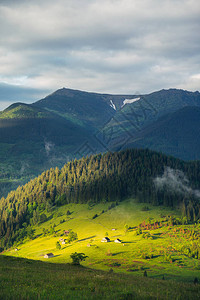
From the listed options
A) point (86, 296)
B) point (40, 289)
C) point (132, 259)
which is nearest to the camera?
point (86, 296)

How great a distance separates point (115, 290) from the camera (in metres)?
31.7

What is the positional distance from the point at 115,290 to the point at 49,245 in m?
162

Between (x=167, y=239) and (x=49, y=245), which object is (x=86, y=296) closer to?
(x=167, y=239)

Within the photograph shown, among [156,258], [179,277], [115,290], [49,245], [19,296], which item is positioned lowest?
[49,245]

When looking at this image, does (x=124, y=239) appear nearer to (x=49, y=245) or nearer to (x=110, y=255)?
(x=110, y=255)

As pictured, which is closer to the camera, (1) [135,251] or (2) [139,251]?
(2) [139,251]

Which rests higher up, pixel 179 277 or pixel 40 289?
pixel 40 289

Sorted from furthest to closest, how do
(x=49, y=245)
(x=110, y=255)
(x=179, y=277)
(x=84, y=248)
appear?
(x=49, y=245) < (x=84, y=248) < (x=110, y=255) < (x=179, y=277)

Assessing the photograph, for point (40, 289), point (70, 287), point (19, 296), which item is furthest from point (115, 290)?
point (19, 296)

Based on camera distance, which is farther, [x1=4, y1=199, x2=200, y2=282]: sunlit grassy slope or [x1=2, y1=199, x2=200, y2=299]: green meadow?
[x1=4, y1=199, x2=200, y2=282]: sunlit grassy slope

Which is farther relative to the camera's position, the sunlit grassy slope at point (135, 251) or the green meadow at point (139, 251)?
the sunlit grassy slope at point (135, 251)

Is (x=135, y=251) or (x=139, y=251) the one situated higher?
(x=139, y=251)

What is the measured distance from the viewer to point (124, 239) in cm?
16925

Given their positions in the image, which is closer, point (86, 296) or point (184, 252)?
point (86, 296)
